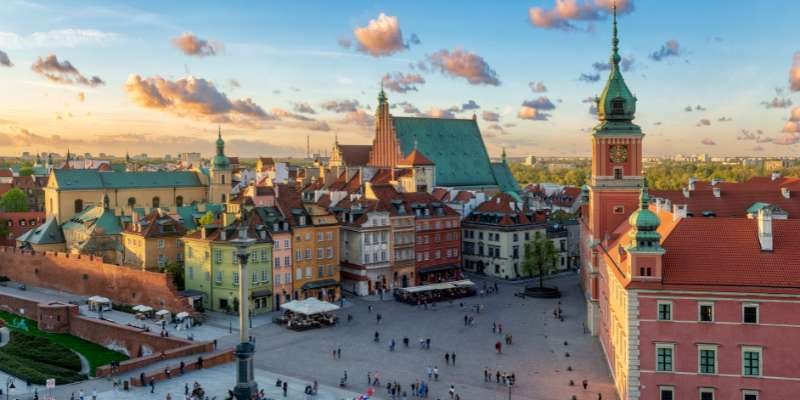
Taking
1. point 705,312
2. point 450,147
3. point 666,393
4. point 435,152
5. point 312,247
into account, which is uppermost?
point 450,147

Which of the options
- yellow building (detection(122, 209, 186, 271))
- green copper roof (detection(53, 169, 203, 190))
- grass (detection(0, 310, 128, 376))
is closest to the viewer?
grass (detection(0, 310, 128, 376))

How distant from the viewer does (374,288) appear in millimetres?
74750

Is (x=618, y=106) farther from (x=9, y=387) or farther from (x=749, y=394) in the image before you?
(x=9, y=387)

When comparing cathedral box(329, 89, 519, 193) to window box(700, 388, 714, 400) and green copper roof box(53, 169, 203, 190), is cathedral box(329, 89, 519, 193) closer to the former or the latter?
green copper roof box(53, 169, 203, 190)

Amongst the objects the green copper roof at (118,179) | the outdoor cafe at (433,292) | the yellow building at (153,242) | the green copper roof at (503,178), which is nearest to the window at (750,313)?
the outdoor cafe at (433,292)

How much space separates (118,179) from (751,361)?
297 ft

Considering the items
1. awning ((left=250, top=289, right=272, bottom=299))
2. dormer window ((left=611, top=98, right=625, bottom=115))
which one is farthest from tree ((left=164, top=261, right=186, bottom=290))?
dormer window ((left=611, top=98, right=625, bottom=115))

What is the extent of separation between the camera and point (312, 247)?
7088cm

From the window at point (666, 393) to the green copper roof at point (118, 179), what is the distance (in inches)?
3254

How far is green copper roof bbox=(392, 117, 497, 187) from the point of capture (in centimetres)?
10806

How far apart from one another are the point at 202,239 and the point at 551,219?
4798 centimetres

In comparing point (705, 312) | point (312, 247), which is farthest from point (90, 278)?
point (705, 312)

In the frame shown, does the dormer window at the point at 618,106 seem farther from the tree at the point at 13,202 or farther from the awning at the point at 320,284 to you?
the tree at the point at 13,202

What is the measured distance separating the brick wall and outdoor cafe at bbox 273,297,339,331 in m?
8.04
